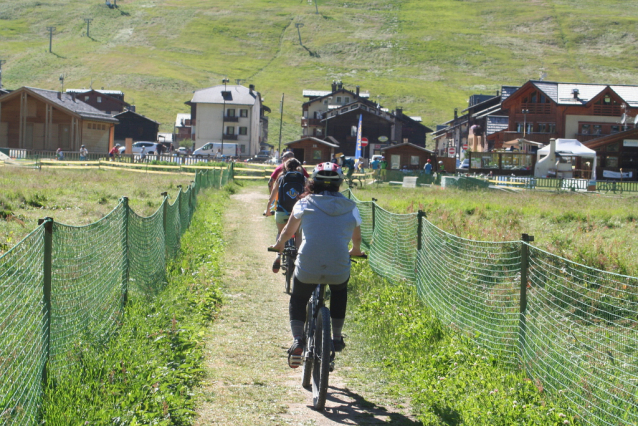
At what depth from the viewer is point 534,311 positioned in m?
6.30

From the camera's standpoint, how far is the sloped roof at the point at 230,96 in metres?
92.1

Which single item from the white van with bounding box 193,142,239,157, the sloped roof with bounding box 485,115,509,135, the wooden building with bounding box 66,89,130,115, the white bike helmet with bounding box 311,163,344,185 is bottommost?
the white bike helmet with bounding box 311,163,344,185

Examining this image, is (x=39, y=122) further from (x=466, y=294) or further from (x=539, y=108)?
(x=466, y=294)

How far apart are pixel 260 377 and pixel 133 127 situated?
304 feet

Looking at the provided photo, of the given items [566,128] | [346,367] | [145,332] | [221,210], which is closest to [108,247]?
[145,332]

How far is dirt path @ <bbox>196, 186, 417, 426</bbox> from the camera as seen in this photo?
209 inches

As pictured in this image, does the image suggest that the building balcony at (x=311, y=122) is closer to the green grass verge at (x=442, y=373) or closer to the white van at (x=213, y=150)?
the white van at (x=213, y=150)

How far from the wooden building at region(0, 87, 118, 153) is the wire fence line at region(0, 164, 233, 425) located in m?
51.2

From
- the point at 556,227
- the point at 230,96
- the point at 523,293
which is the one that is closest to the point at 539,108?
the point at 230,96

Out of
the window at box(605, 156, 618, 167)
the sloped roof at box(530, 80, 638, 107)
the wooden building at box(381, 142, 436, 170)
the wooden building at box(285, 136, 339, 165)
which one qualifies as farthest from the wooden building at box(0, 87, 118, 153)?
the sloped roof at box(530, 80, 638, 107)

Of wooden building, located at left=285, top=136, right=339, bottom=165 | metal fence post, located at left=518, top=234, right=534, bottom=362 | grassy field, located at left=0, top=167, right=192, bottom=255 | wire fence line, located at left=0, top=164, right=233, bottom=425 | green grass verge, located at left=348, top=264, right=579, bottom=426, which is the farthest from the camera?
wooden building, located at left=285, top=136, right=339, bottom=165

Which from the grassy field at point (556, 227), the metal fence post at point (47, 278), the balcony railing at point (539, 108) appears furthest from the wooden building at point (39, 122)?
the metal fence post at point (47, 278)

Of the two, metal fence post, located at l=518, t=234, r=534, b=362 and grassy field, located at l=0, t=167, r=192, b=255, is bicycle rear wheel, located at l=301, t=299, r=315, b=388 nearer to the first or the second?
metal fence post, located at l=518, t=234, r=534, b=362

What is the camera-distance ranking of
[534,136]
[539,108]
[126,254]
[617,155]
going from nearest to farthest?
[126,254], [617,155], [539,108], [534,136]
